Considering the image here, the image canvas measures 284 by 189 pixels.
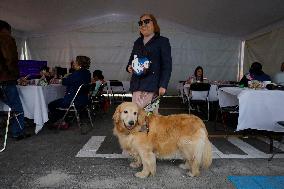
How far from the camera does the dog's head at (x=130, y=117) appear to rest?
3.29m

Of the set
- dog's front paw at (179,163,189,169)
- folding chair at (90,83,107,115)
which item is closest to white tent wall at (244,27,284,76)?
folding chair at (90,83,107,115)

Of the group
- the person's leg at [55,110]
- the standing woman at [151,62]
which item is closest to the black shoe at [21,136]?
the person's leg at [55,110]

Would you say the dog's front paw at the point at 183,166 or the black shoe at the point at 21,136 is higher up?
the black shoe at the point at 21,136

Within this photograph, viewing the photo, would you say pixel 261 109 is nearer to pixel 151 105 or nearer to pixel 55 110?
pixel 151 105

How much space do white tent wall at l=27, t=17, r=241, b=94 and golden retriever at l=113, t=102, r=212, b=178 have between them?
1103 cm

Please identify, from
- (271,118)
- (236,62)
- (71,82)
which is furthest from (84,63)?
(236,62)

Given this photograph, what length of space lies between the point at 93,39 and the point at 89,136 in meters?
10.0

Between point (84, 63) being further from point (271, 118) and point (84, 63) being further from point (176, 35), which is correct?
point (176, 35)

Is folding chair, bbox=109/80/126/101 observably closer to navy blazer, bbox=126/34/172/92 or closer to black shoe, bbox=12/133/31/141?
black shoe, bbox=12/133/31/141

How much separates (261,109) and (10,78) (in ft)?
13.6

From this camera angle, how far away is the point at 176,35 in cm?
1457

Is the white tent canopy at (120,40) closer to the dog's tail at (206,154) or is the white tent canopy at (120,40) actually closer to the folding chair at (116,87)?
the folding chair at (116,87)

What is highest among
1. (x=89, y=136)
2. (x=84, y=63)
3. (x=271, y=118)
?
(x=84, y=63)

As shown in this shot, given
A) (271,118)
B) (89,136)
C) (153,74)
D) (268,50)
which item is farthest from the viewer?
(268,50)
